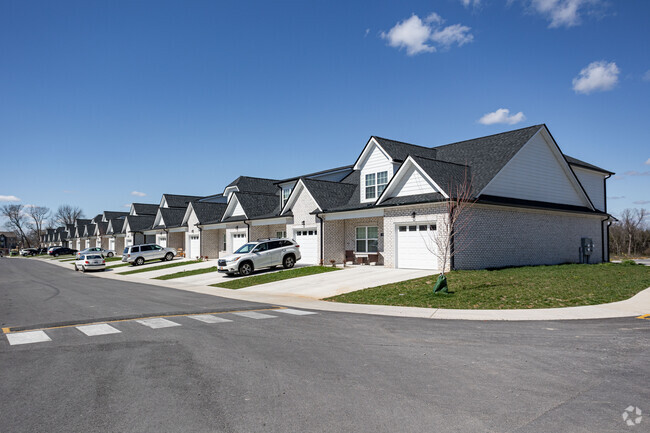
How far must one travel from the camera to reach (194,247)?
1684 inches

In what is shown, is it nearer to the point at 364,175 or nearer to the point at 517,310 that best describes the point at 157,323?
the point at 517,310

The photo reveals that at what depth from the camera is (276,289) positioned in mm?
20156

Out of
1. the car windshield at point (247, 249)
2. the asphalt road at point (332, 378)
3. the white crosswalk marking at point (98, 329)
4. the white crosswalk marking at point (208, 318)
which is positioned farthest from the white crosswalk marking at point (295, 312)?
the car windshield at point (247, 249)

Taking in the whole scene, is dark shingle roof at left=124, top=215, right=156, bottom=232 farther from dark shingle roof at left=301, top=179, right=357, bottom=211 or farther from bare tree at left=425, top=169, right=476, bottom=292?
bare tree at left=425, top=169, right=476, bottom=292

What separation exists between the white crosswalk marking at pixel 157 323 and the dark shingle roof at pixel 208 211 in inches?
1160

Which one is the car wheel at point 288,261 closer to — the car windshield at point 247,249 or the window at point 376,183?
the car windshield at point 247,249

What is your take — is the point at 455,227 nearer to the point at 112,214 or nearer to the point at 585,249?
the point at 585,249

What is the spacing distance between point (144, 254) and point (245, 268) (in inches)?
757

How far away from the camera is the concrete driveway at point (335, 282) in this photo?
18469 mm

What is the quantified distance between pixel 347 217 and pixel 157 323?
1647 centimetres

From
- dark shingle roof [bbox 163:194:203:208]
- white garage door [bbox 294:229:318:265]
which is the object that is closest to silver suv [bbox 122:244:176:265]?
dark shingle roof [bbox 163:194:203:208]

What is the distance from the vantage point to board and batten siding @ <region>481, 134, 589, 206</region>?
23328 millimetres

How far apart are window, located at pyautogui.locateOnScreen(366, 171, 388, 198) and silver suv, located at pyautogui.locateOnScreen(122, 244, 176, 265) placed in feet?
78.9

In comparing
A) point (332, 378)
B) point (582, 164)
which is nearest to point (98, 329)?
point (332, 378)
